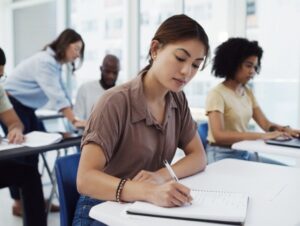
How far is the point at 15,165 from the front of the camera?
7.10 feet

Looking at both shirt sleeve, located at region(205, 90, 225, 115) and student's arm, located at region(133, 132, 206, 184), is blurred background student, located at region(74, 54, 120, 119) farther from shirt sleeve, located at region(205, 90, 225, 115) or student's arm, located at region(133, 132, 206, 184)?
student's arm, located at region(133, 132, 206, 184)

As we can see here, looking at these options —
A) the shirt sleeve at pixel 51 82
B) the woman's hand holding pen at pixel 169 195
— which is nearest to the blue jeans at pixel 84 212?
the woman's hand holding pen at pixel 169 195

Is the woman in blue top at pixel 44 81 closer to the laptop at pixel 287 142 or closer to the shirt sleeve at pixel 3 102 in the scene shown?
the shirt sleeve at pixel 3 102

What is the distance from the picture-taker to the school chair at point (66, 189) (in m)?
1.41

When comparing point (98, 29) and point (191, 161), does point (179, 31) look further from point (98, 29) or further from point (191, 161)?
point (98, 29)

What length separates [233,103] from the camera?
2.40 meters

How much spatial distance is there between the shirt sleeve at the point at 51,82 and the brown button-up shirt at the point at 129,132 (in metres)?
1.57

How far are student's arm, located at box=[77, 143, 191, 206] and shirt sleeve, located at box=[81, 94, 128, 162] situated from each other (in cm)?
2

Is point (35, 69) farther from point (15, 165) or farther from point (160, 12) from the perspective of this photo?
point (160, 12)

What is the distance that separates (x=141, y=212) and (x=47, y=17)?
196 inches

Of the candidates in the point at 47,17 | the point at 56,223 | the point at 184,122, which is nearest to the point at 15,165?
the point at 56,223

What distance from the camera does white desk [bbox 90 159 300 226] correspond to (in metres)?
1.00

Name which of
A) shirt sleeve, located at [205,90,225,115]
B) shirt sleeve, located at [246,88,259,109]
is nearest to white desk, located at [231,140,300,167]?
shirt sleeve, located at [205,90,225,115]

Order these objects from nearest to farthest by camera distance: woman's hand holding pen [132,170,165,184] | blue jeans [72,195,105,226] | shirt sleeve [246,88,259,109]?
woman's hand holding pen [132,170,165,184], blue jeans [72,195,105,226], shirt sleeve [246,88,259,109]
